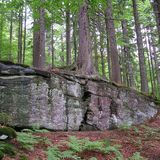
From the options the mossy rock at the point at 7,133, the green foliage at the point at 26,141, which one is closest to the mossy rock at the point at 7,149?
the mossy rock at the point at 7,133

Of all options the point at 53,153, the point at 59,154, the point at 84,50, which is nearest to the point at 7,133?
the point at 53,153

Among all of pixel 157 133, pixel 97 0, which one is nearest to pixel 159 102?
pixel 157 133

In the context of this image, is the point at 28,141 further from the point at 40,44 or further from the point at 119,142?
the point at 40,44

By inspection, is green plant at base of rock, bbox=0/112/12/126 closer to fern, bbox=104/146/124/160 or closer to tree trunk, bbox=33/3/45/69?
fern, bbox=104/146/124/160

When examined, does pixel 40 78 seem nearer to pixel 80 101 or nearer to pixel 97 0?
pixel 80 101

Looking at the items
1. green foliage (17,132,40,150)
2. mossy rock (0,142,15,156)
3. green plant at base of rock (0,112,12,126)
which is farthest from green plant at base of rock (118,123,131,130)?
mossy rock (0,142,15,156)

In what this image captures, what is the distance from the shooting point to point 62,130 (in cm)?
992

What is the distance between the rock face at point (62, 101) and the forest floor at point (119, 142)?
0.68m

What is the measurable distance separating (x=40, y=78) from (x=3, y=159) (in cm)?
484

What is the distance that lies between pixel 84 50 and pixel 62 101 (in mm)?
3219

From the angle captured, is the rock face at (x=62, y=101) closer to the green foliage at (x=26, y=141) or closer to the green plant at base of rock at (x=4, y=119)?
the green plant at base of rock at (x=4, y=119)

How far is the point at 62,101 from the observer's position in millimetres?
10289

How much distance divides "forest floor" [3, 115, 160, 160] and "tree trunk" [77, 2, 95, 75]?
10.5 feet

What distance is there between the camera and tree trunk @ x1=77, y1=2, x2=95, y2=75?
39.9 ft
